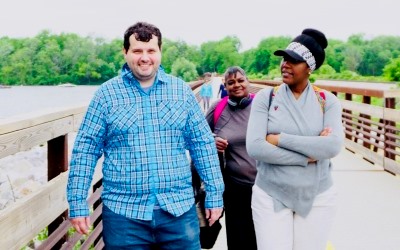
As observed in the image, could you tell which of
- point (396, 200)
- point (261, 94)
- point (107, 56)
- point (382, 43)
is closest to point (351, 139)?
point (396, 200)

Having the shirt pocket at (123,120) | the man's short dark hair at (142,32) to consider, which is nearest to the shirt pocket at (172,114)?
the shirt pocket at (123,120)

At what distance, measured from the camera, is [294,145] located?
2930mm

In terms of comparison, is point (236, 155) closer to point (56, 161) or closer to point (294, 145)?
point (294, 145)

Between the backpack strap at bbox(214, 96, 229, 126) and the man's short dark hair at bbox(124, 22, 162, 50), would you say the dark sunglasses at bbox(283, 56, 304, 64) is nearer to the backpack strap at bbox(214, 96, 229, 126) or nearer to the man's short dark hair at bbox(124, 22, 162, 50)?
the man's short dark hair at bbox(124, 22, 162, 50)

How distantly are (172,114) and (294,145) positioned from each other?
655 mm

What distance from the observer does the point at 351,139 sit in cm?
1219

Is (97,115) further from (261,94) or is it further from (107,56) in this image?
(107,56)

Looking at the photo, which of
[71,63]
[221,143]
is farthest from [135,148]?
[71,63]

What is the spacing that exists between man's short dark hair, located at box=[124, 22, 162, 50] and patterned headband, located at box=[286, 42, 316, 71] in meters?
0.72

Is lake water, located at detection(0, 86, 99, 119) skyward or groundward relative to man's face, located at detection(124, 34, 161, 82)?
groundward

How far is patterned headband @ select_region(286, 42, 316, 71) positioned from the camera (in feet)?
9.84

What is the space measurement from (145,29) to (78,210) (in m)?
0.85

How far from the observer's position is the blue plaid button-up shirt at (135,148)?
8.48ft

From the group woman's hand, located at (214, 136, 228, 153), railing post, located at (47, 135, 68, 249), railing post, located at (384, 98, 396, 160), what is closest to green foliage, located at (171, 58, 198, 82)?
railing post, located at (384, 98, 396, 160)
